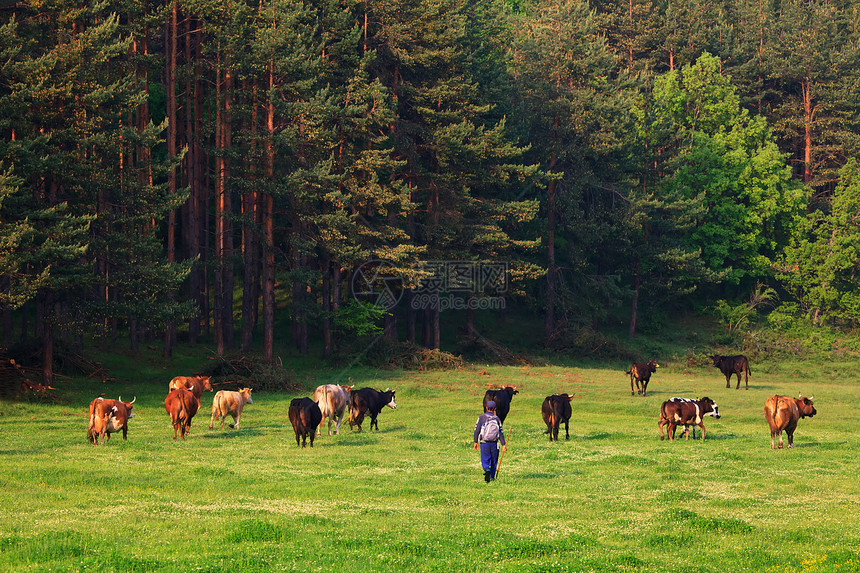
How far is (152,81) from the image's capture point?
2625 inches

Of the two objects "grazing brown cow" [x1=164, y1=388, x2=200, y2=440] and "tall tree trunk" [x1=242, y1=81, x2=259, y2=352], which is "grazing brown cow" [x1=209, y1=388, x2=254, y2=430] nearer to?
"grazing brown cow" [x1=164, y1=388, x2=200, y2=440]

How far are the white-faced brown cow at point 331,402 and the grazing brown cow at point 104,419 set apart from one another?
6096 mm

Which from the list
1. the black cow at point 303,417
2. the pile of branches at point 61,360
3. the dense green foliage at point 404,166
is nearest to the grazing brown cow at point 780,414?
the black cow at point 303,417

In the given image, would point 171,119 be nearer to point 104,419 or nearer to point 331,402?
point 331,402

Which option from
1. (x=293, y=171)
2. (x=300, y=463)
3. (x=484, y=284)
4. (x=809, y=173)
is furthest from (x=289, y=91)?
(x=809, y=173)

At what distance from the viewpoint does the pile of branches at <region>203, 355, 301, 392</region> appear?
42.6m

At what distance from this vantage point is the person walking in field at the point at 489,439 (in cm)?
1991

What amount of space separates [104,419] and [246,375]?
17966 millimetres

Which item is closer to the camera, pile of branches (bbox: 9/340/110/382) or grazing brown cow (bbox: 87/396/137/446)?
grazing brown cow (bbox: 87/396/137/446)

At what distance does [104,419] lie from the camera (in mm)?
25891

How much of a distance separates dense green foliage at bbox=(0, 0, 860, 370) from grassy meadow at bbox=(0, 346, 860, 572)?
11386mm

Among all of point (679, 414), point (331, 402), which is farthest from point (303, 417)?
point (679, 414)

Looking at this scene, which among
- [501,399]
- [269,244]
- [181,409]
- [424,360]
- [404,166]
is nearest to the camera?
[181,409]

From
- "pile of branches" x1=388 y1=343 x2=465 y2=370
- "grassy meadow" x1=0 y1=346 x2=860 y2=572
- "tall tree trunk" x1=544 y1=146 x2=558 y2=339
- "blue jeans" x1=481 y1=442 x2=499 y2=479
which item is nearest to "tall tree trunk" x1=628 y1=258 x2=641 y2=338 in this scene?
"tall tree trunk" x1=544 y1=146 x2=558 y2=339
